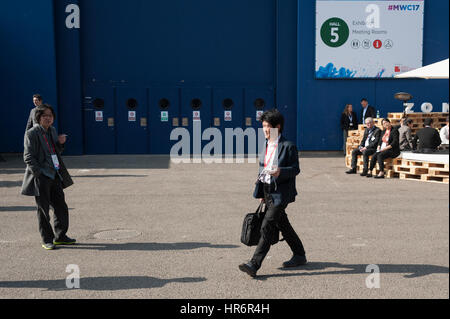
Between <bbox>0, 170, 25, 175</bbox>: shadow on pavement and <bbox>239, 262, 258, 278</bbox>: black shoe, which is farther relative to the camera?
<bbox>0, 170, 25, 175</bbox>: shadow on pavement

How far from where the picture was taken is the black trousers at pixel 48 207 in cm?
687

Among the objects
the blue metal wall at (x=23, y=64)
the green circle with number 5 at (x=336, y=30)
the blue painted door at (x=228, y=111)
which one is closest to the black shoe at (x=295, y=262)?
the blue painted door at (x=228, y=111)

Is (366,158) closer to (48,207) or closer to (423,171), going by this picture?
(423,171)

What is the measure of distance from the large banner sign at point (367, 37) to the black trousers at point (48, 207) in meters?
14.6

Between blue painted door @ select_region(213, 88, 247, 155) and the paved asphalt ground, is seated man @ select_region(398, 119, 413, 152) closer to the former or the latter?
the paved asphalt ground

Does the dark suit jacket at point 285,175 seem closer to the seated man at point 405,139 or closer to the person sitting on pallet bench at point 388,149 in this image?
the person sitting on pallet bench at point 388,149

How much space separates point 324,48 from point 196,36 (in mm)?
5271

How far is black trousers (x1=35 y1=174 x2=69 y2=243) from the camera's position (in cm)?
687

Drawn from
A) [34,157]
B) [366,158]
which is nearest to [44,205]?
[34,157]

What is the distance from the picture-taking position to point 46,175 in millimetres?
6863

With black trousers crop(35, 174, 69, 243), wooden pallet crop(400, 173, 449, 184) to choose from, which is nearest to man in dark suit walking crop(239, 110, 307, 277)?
black trousers crop(35, 174, 69, 243)

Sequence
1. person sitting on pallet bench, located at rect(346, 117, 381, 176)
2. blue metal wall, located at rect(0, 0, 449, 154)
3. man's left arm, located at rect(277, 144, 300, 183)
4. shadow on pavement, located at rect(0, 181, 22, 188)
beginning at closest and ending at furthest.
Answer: man's left arm, located at rect(277, 144, 300, 183) → shadow on pavement, located at rect(0, 181, 22, 188) → person sitting on pallet bench, located at rect(346, 117, 381, 176) → blue metal wall, located at rect(0, 0, 449, 154)

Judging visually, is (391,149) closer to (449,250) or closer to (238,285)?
(238,285)

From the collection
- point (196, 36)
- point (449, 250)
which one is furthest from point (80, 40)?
point (449, 250)
